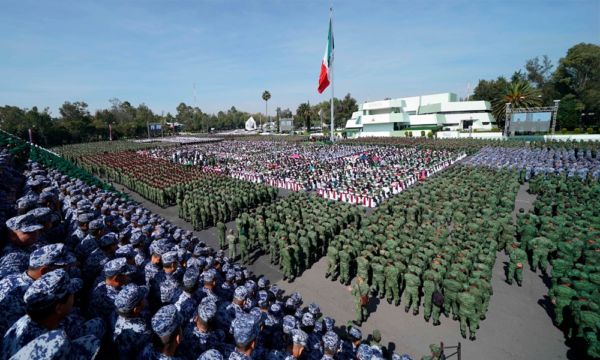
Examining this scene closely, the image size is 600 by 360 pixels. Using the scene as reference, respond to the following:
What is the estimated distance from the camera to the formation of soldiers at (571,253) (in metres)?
5.80

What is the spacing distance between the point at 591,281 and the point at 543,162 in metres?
20.4

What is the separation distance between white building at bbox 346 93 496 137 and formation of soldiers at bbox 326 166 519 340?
4517 cm

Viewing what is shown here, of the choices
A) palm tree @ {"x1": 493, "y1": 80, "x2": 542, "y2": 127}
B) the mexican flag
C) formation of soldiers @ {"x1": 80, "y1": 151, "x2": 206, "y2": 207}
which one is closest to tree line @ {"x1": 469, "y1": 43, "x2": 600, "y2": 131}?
palm tree @ {"x1": 493, "y1": 80, "x2": 542, "y2": 127}

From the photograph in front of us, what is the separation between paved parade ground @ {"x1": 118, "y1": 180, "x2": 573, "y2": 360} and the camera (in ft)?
20.1

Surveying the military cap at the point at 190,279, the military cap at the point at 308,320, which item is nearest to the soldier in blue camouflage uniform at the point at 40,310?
the military cap at the point at 190,279

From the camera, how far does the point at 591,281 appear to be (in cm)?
679

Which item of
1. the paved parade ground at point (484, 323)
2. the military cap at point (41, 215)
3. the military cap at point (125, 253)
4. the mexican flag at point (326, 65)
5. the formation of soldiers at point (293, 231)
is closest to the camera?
the military cap at point (41, 215)

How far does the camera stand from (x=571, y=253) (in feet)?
27.6

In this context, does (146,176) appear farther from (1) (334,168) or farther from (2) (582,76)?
(2) (582,76)

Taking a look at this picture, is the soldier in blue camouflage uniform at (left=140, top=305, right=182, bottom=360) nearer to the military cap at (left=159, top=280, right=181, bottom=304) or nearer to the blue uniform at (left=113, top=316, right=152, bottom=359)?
the blue uniform at (left=113, top=316, right=152, bottom=359)

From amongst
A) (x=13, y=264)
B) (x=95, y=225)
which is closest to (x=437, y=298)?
(x=95, y=225)

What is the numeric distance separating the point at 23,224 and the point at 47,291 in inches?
85.9

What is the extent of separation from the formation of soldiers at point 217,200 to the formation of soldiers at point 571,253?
11.8 meters

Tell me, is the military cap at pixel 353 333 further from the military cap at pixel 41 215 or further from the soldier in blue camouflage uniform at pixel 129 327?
the military cap at pixel 41 215
